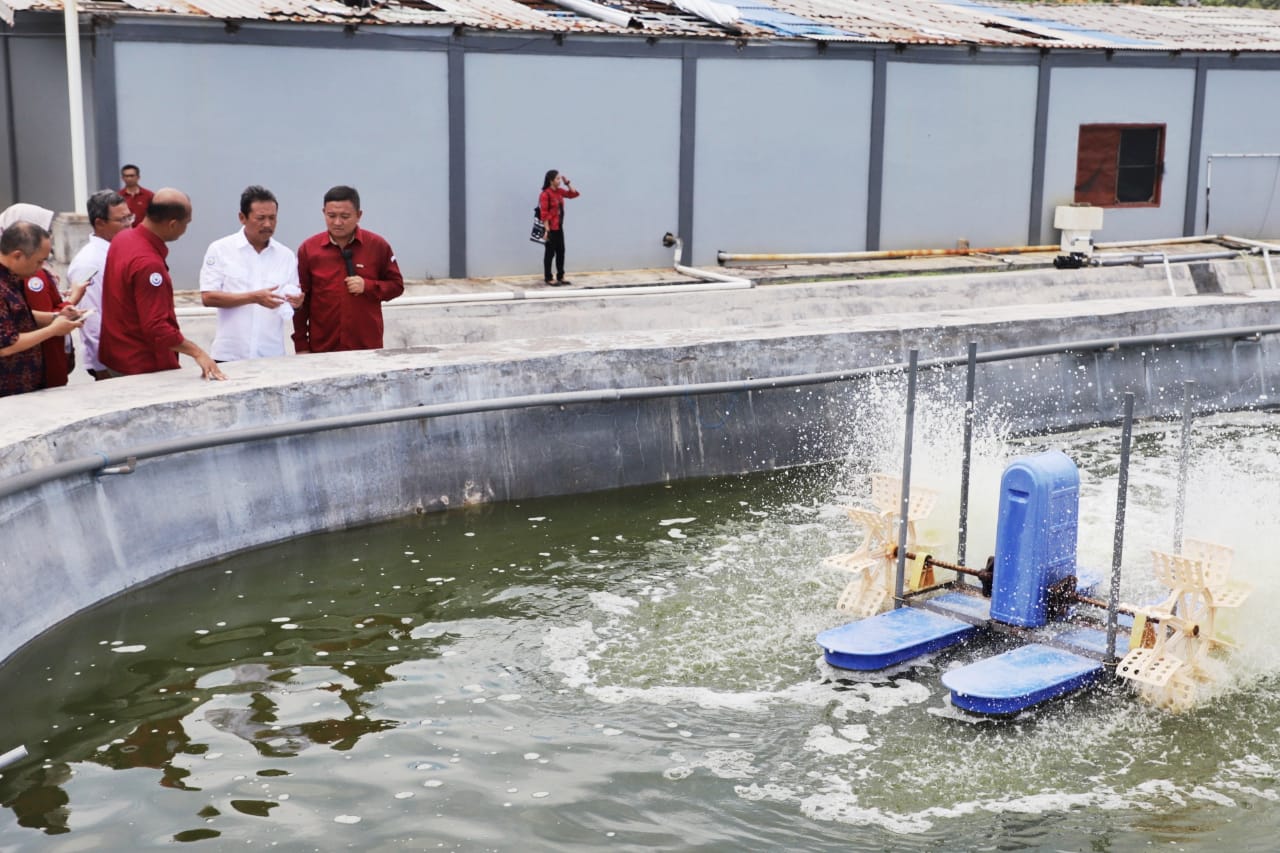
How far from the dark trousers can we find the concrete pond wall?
3.67 m

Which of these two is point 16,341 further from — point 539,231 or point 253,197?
point 539,231

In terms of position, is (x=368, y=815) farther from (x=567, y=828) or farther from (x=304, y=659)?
(x=304, y=659)

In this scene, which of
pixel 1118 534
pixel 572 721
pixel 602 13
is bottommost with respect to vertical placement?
pixel 572 721

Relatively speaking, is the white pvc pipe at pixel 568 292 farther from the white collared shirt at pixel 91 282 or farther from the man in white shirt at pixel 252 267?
the man in white shirt at pixel 252 267

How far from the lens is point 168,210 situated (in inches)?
316

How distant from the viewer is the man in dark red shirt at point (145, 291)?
8.09 meters

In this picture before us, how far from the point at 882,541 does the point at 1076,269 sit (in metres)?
12.0

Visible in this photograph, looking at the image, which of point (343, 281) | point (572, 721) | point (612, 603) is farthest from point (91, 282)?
point (572, 721)

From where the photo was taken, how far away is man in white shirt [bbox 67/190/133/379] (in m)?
8.59

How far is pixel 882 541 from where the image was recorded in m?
7.93

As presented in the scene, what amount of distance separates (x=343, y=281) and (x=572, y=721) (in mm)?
4052

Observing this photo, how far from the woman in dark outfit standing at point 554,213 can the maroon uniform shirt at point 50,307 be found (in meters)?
8.94

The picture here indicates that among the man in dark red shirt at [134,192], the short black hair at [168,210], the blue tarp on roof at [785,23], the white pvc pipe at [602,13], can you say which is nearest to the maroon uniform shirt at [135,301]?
the short black hair at [168,210]

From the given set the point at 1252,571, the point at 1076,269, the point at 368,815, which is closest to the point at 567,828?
the point at 368,815
